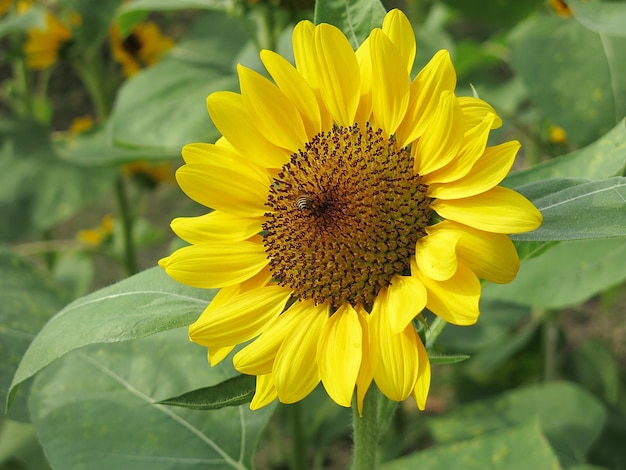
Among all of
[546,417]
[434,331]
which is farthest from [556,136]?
[434,331]

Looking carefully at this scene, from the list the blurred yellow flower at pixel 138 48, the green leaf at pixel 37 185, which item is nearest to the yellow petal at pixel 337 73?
the green leaf at pixel 37 185

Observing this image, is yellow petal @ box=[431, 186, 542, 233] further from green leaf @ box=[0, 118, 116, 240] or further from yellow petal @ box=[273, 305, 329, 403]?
green leaf @ box=[0, 118, 116, 240]

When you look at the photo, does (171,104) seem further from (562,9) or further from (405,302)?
(405,302)

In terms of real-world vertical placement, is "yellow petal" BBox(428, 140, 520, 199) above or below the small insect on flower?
above

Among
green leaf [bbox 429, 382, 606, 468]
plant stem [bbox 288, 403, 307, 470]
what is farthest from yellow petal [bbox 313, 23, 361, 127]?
green leaf [bbox 429, 382, 606, 468]

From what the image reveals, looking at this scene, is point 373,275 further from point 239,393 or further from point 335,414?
point 335,414

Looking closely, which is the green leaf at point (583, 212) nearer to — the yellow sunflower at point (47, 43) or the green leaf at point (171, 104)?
the green leaf at point (171, 104)
